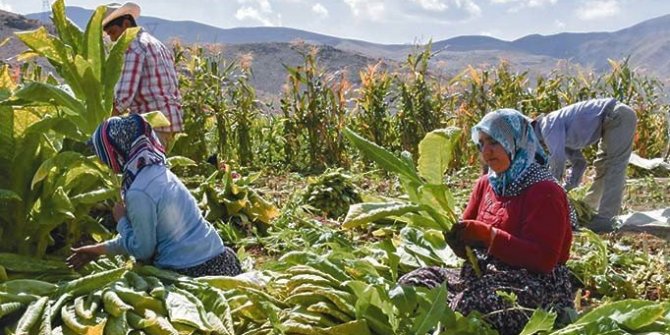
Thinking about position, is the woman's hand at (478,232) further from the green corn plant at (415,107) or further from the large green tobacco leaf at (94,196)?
Answer: the green corn plant at (415,107)

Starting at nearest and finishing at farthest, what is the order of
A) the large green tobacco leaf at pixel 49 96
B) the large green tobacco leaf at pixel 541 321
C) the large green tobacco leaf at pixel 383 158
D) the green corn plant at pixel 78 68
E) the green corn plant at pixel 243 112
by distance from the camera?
the large green tobacco leaf at pixel 541 321
the large green tobacco leaf at pixel 383 158
the large green tobacco leaf at pixel 49 96
the green corn plant at pixel 78 68
the green corn plant at pixel 243 112

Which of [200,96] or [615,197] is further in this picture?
[200,96]

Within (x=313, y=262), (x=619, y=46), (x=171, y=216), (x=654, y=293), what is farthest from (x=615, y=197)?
(x=619, y=46)

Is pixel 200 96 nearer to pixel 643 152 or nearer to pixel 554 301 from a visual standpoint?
pixel 643 152

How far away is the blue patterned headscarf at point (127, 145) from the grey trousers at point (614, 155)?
380 centimetres

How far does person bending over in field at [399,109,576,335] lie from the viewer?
10.1 feet

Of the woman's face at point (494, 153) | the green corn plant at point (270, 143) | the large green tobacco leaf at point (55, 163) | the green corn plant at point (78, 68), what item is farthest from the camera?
the green corn plant at point (270, 143)

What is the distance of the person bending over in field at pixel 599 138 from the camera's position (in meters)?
5.77

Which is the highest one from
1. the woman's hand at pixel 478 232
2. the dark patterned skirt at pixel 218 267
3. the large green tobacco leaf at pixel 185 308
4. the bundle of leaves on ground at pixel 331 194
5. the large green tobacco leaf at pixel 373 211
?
the large green tobacco leaf at pixel 373 211

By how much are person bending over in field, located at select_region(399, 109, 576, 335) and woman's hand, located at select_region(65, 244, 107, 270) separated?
1255 mm

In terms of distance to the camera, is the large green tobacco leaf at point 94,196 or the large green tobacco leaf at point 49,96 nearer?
the large green tobacco leaf at point 49,96

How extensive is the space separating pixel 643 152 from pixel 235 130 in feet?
14.9

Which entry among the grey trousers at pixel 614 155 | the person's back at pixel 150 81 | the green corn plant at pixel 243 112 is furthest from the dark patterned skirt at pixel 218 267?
the green corn plant at pixel 243 112

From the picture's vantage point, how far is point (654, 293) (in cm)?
414
